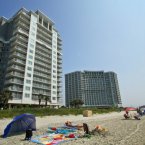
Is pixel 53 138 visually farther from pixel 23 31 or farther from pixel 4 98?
pixel 23 31

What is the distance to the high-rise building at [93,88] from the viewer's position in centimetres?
18612

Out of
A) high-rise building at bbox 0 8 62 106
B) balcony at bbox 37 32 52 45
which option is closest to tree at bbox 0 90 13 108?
high-rise building at bbox 0 8 62 106

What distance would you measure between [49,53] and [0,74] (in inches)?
1128

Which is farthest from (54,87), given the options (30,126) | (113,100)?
(113,100)

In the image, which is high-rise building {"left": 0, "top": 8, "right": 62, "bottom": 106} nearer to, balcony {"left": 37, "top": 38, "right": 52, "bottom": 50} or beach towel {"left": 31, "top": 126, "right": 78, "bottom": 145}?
balcony {"left": 37, "top": 38, "right": 52, "bottom": 50}

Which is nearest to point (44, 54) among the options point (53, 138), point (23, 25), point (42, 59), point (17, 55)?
point (42, 59)

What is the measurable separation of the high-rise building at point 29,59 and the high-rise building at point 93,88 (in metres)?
103

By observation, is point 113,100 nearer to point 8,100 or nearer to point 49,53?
point 49,53

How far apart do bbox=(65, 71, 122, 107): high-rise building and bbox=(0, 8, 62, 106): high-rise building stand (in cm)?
10268

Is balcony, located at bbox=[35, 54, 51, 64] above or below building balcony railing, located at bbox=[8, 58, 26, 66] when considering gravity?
above

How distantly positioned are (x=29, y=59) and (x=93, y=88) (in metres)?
135

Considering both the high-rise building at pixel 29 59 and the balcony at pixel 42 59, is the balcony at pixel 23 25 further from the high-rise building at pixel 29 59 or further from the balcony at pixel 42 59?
the balcony at pixel 42 59

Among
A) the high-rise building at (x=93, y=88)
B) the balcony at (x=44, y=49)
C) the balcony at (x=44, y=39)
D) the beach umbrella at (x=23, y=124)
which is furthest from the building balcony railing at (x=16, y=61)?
the high-rise building at (x=93, y=88)

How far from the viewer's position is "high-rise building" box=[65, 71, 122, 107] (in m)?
186
